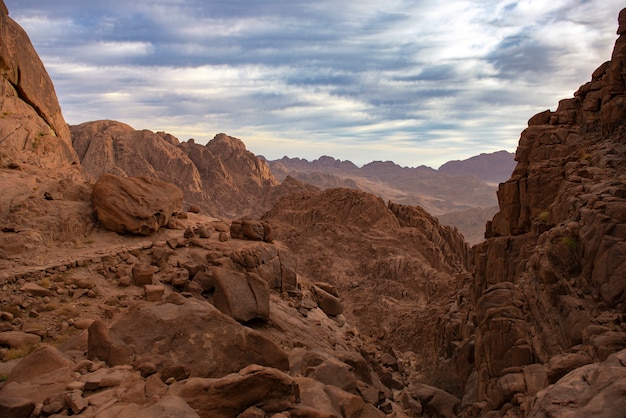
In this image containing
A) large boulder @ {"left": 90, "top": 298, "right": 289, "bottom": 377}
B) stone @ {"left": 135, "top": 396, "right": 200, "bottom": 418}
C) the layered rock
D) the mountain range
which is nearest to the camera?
stone @ {"left": 135, "top": 396, "right": 200, "bottom": 418}

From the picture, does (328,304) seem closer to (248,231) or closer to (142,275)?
(248,231)

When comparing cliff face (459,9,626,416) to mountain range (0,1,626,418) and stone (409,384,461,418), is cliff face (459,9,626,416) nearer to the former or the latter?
mountain range (0,1,626,418)

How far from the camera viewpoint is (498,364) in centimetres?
1248

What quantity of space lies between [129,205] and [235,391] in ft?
34.7

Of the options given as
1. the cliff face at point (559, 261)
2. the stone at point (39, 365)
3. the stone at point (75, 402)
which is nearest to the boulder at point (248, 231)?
the cliff face at point (559, 261)

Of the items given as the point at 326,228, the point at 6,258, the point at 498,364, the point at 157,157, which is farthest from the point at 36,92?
the point at 157,157

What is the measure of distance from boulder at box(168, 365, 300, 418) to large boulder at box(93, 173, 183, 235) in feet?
31.6

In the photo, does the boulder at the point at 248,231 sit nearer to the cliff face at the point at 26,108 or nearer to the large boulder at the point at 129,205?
the large boulder at the point at 129,205

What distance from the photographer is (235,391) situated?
7844mm

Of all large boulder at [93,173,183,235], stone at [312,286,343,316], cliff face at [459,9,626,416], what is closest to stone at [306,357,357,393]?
cliff face at [459,9,626,416]

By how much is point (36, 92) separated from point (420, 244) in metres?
35.4

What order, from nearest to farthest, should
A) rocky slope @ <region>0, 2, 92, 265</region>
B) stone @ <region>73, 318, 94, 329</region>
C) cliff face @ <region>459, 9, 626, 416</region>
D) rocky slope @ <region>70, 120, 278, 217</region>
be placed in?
cliff face @ <region>459, 9, 626, 416</region>, stone @ <region>73, 318, 94, 329</region>, rocky slope @ <region>0, 2, 92, 265</region>, rocky slope @ <region>70, 120, 278, 217</region>

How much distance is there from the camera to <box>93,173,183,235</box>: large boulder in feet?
53.6

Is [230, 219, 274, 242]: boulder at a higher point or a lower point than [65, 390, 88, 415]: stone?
higher
